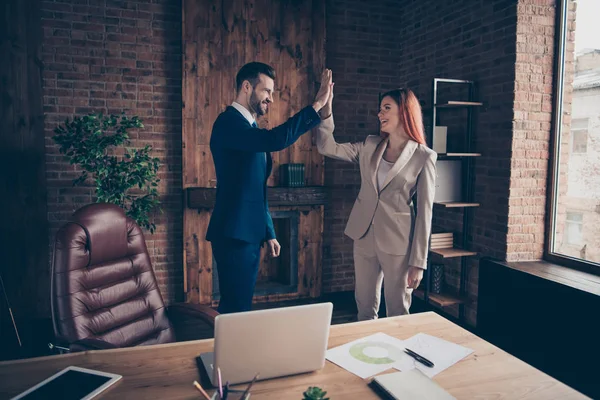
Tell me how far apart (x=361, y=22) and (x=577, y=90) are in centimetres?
221

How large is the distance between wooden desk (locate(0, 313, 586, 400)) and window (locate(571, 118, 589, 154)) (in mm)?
2226

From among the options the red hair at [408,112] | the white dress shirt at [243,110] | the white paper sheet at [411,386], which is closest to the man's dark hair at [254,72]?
the white dress shirt at [243,110]

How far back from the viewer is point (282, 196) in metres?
4.21

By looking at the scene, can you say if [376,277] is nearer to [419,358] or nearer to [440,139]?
[419,358]

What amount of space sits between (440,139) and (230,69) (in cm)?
201

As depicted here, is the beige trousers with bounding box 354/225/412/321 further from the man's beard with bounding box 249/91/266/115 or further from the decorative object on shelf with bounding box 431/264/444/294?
the decorative object on shelf with bounding box 431/264/444/294

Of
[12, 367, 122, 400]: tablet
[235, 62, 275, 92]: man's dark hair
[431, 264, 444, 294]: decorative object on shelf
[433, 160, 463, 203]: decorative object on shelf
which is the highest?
[235, 62, 275, 92]: man's dark hair

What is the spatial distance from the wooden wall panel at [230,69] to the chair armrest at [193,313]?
2.05 metres

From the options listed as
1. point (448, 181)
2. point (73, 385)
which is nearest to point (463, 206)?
point (448, 181)

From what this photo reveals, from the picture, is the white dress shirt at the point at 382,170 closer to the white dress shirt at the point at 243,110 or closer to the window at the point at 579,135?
the white dress shirt at the point at 243,110

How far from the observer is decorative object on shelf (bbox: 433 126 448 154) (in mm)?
3607

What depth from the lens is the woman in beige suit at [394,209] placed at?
8.57 feet

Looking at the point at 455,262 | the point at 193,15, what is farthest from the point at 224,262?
the point at 193,15

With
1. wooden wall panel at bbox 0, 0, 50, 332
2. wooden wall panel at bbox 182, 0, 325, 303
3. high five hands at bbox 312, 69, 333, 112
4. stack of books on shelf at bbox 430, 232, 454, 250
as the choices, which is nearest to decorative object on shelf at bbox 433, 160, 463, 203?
stack of books on shelf at bbox 430, 232, 454, 250
